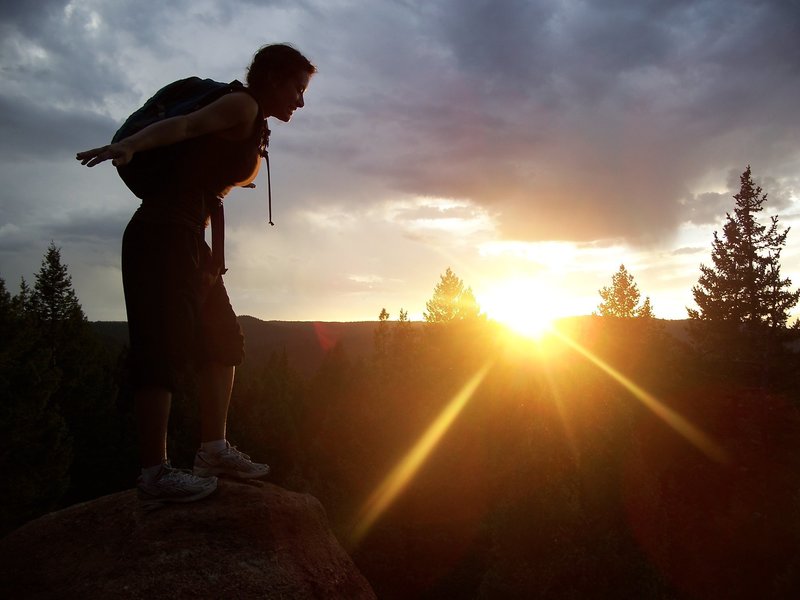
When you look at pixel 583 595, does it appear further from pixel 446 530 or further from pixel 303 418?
pixel 303 418

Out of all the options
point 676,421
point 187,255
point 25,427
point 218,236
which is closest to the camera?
point 187,255

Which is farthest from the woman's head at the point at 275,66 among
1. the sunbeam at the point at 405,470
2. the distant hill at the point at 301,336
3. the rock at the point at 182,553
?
the distant hill at the point at 301,336

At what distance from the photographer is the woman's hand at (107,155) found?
2.80 m

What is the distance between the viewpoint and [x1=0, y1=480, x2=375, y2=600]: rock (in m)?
2.88

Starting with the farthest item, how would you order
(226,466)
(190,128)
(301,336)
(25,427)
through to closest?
1. (301,336)
2. (25,427)
3. (226,466)
4. (190,128)

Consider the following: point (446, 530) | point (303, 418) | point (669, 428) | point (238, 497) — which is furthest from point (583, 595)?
point (303, 418)

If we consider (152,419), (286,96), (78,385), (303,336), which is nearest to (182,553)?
A: (152,419)

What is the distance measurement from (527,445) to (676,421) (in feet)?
43.5

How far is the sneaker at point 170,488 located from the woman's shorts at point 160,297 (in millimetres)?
578

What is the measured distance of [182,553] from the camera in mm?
3059

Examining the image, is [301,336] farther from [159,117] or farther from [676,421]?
[159,117]

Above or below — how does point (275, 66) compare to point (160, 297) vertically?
above

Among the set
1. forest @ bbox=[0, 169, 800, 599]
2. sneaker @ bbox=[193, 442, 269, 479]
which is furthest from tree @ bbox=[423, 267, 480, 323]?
sneaker @ bbox=[193, 442, 269, 479]

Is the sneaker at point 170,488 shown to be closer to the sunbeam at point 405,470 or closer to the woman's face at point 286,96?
the woman's face at point 286,96
